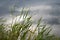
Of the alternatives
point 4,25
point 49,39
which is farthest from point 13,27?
point 49,39

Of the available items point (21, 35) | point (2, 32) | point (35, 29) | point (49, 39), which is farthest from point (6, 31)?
point (49, 39)

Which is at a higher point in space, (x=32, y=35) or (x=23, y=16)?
(x=23, y=16)

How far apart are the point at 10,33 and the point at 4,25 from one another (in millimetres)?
331

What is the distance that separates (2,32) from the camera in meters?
3.13

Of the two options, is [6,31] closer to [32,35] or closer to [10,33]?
[10,33]

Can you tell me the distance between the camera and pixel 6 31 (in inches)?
126

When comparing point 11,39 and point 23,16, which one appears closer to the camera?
point 11,39

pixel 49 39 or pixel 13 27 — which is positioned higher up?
pixel 13 27

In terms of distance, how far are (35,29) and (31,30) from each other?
0.07 m

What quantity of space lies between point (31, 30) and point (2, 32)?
20.5 inches

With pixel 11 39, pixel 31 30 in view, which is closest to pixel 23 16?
pixel 31 30

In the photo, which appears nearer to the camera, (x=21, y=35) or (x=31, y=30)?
(x=21, y=35)

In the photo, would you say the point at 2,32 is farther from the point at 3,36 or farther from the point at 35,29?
the point at 35,29

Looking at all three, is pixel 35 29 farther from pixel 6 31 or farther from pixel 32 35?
pixel 6 31
